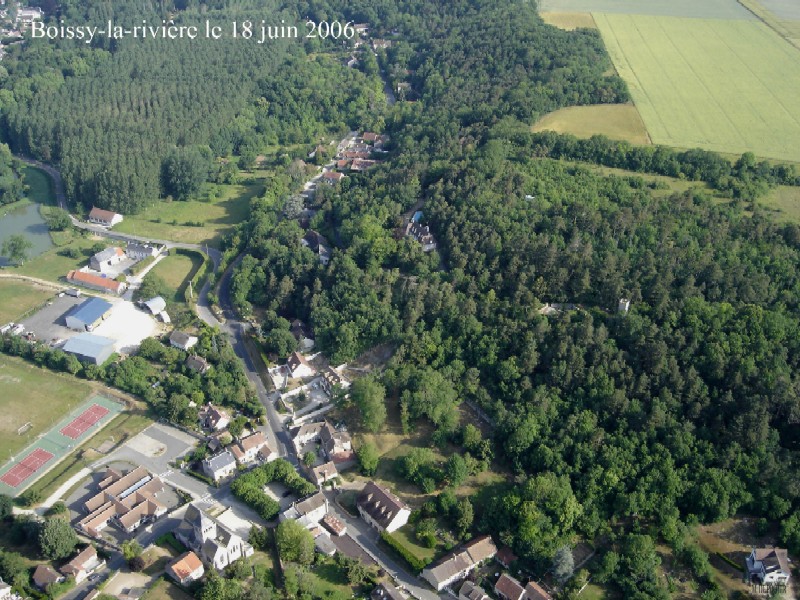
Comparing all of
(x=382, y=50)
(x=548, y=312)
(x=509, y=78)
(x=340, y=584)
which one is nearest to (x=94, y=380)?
(x=340, y=584)

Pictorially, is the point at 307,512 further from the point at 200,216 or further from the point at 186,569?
the point at 200,216

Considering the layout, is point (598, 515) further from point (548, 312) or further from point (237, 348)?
point (237, 348)

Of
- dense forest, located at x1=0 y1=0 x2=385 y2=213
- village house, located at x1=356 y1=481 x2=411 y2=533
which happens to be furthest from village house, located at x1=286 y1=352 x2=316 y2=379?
dense forest, located at x1=0 y1=0 x2=385 y2=213

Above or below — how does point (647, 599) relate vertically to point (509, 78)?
below

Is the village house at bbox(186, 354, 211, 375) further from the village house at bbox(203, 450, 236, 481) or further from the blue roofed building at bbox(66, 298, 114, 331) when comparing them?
the blue roofed building at bbox(66, 298, 114, 331)

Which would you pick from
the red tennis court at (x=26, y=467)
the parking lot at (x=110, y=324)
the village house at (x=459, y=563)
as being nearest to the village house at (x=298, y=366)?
the parking lot at (x=110, y=324)

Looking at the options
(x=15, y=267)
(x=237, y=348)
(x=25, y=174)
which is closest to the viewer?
(x=237, y=348)
